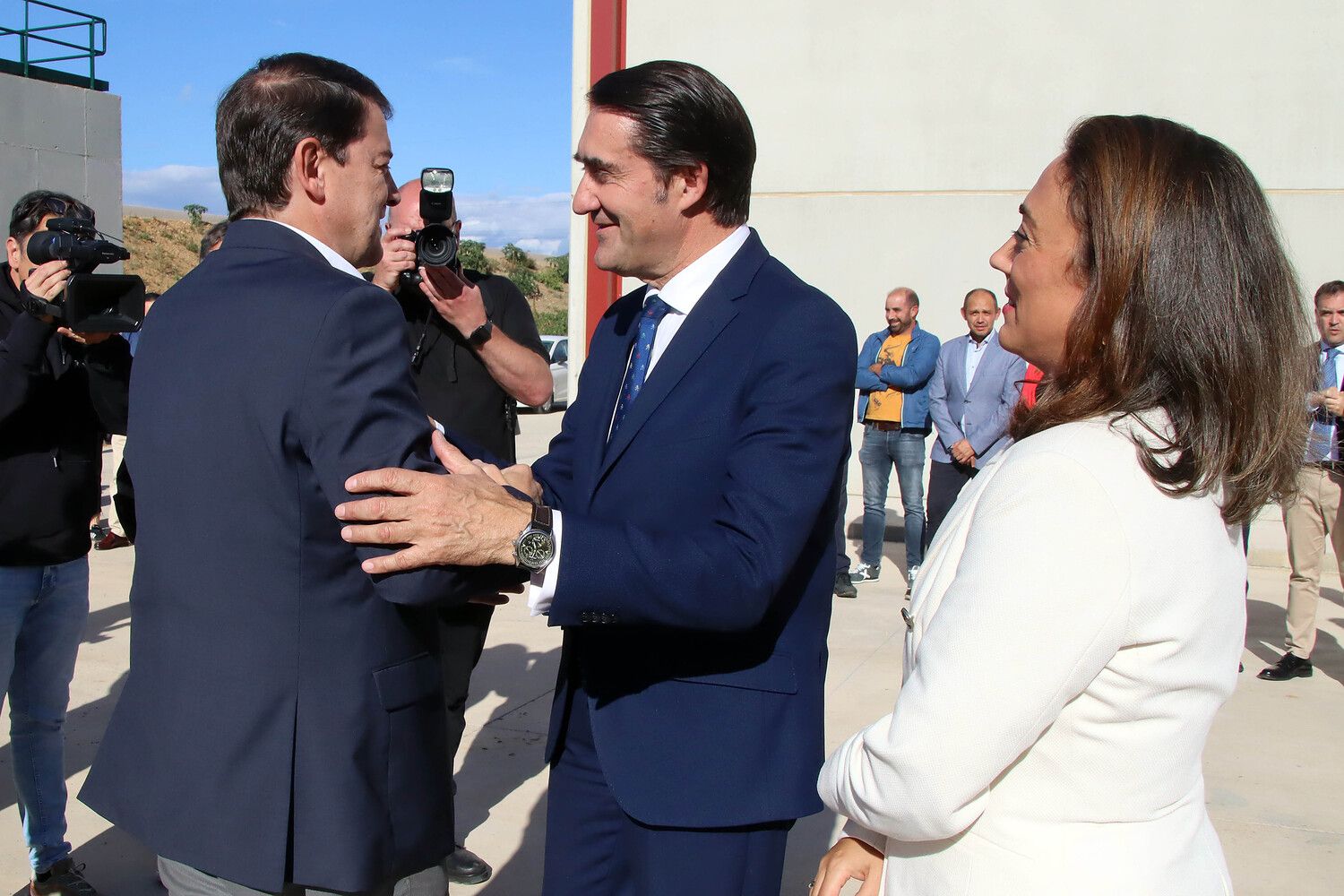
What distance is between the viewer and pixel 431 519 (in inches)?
62.8

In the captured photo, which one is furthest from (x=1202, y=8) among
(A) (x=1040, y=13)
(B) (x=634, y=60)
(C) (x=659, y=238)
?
(C) (x=659, y=238)

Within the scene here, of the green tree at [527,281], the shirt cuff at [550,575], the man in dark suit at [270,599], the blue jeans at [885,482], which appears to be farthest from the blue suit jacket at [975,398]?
the green tree at [527,281]

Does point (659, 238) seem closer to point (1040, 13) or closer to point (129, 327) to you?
point (129, 327)

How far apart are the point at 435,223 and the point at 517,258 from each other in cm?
5898

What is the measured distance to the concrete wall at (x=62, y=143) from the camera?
14.2 metres

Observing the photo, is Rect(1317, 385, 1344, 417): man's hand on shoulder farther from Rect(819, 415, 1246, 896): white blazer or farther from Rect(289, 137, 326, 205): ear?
Rect(289, 137, 326, 205): ear

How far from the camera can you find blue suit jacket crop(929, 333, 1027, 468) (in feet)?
21.8

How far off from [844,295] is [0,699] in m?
7.76

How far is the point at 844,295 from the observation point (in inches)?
388

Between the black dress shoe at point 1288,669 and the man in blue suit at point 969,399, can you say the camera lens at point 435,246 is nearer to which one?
the man in blue suit at point 969,399

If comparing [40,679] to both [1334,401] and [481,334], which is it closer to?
[481,334]

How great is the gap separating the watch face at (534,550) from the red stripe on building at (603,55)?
26.4 feet

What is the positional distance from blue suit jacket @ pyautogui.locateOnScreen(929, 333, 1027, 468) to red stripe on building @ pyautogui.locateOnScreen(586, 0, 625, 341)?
3480mm

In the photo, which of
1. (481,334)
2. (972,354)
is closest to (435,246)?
(481,334)
